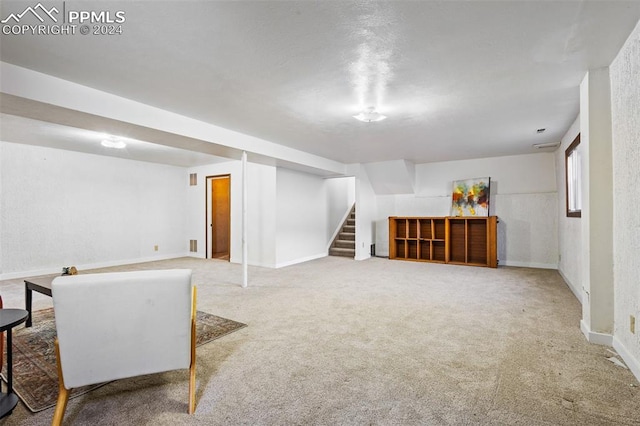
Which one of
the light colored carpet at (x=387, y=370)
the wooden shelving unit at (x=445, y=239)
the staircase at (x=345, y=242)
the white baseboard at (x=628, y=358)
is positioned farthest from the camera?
the staircase at (x=345, y=242)

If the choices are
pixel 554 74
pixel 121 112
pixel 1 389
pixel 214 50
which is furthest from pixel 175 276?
pixel 554 74

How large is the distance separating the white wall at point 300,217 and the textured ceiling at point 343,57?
104 inches

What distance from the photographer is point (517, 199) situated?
623cm

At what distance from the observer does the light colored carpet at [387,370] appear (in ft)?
5.54

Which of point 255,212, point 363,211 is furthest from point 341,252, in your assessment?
point 255,212

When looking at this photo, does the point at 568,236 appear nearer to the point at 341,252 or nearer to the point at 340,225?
the point at 341,252

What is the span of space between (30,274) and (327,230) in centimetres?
583

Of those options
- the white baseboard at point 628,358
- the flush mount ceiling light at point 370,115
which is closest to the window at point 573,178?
the white baseboard at point 628,358

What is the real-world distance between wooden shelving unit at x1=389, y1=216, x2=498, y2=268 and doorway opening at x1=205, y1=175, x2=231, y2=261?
404 centimetres

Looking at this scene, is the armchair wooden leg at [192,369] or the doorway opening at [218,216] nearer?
the armchair wooden leg at [192,369]

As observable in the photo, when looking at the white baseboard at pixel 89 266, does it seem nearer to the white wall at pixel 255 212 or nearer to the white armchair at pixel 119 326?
the white wall at pixel 255 212

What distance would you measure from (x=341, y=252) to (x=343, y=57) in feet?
19.0

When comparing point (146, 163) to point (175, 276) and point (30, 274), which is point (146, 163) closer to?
point (30, 274)

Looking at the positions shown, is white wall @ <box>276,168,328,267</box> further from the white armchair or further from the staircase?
the white armchair
